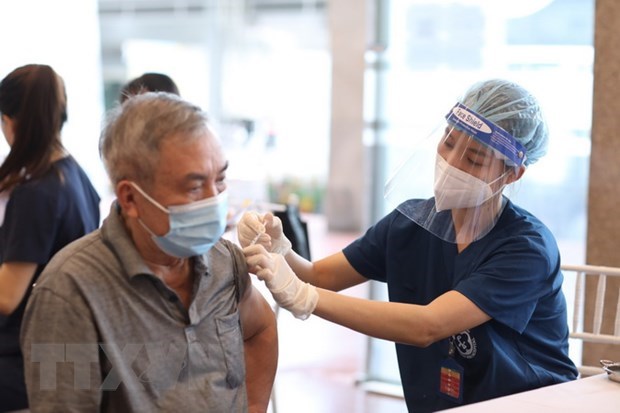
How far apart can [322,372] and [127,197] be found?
289cm

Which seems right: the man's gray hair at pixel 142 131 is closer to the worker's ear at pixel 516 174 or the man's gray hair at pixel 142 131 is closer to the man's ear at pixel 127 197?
the man's ear at pixel 127 197

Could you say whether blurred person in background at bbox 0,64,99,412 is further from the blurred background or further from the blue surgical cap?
the blue surgical cap

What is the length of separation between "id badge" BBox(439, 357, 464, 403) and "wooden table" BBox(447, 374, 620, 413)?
0.65 ft

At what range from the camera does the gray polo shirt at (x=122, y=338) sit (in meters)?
1.40

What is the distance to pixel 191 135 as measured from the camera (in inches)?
58.1

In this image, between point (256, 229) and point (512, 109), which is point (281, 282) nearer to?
point (256, 229)

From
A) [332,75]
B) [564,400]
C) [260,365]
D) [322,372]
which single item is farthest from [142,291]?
[332,75]

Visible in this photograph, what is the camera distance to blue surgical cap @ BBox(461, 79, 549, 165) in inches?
72.9

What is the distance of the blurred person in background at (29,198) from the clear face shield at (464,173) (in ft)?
2.99

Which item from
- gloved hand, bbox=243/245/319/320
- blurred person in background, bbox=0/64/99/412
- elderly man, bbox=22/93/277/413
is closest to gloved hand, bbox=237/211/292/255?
gloved hand, bbox=243/245/319/320

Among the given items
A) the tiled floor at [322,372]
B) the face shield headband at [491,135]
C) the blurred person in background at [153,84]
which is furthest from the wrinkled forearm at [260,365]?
the tiled floor at [322,372]

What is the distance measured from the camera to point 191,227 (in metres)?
1.49

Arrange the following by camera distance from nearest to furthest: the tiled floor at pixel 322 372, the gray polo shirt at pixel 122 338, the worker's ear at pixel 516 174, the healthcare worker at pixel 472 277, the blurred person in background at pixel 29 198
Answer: the gray polo shirt at pixel 122 338
the healthcare worker at pixel 472 277
the worker's ear at pixel 516 174
the blurred person in background at pixel 29 198
the tiled floor at pixel 322 372

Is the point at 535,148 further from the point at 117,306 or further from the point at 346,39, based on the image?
the point at 346,39
